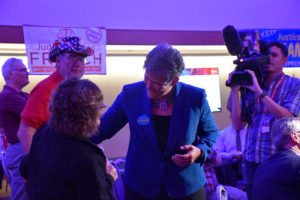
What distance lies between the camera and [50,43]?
14.5 feet

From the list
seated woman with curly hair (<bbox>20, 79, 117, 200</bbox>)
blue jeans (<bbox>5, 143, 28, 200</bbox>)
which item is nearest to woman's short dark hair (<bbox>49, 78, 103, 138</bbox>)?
seated woman with curly hair (<bbox>20, 79, 117, 200</bbox>)

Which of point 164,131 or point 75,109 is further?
point 164,131

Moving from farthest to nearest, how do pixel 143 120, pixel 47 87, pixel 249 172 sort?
1. pixel 249 172
2. pixel 47 87
3. pixel 143 120

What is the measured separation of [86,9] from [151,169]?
3.52 meters

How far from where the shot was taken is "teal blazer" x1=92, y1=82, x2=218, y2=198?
6.03 feet

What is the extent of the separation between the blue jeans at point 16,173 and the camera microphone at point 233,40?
5.64 ft

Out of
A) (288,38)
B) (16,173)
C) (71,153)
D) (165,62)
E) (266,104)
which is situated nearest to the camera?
(71,153)

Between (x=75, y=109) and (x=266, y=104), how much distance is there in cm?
141

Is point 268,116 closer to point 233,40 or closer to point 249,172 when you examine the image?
point 249,172

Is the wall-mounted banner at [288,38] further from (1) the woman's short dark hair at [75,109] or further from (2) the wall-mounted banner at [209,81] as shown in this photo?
(1) the woman's short dark hair at [75,109]

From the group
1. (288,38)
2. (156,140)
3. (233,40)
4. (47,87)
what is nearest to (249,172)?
(233,40)

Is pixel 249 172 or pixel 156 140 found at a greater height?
pixel 156 140

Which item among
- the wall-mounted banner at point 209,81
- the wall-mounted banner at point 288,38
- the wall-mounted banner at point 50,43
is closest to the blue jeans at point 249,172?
the wall-mounted banner at point 50,43

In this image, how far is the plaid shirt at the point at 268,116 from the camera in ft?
8.13
